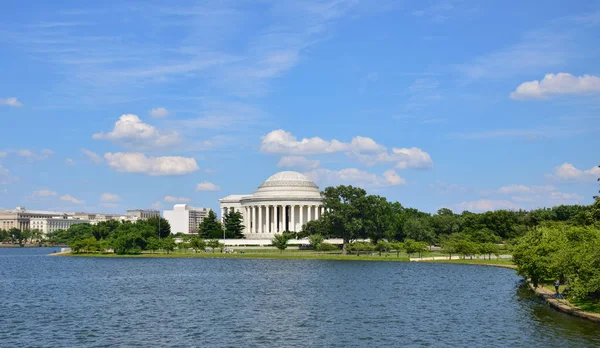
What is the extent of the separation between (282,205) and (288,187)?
6484 millimetres

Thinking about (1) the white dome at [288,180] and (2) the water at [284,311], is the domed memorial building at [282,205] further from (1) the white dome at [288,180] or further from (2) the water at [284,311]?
(2) the water at [284,311]

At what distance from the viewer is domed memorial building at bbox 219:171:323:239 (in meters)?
182

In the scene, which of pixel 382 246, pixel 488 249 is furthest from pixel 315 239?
pixel 488 249

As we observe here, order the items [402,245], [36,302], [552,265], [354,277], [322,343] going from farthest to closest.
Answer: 1. [402,245]
2. [354,277]
3. [36,302]
4. [552,265]
5. [322,343]

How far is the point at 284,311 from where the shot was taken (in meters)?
48.5

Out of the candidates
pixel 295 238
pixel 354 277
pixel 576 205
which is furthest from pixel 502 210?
pixel 354 277

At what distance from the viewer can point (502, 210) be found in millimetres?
141375

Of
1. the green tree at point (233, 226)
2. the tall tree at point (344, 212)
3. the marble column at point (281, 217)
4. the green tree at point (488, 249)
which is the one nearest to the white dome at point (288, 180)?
the marble column at point (281, 217)

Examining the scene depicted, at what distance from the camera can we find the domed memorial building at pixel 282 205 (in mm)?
181625

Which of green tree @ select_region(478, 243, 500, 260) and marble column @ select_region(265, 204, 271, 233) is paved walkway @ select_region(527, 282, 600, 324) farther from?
marble column @ select_region(265, 204, 271, 233)

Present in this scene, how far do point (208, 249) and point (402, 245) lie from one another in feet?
143

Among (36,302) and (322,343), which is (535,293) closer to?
(322,343)

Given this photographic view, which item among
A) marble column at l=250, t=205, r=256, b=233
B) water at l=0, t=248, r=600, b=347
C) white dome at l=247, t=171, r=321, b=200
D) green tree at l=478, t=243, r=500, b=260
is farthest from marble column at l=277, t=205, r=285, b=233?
water at l=0, t=248, r=600, b=347

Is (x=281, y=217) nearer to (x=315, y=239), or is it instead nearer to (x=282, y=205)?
(x=282, y=205)
